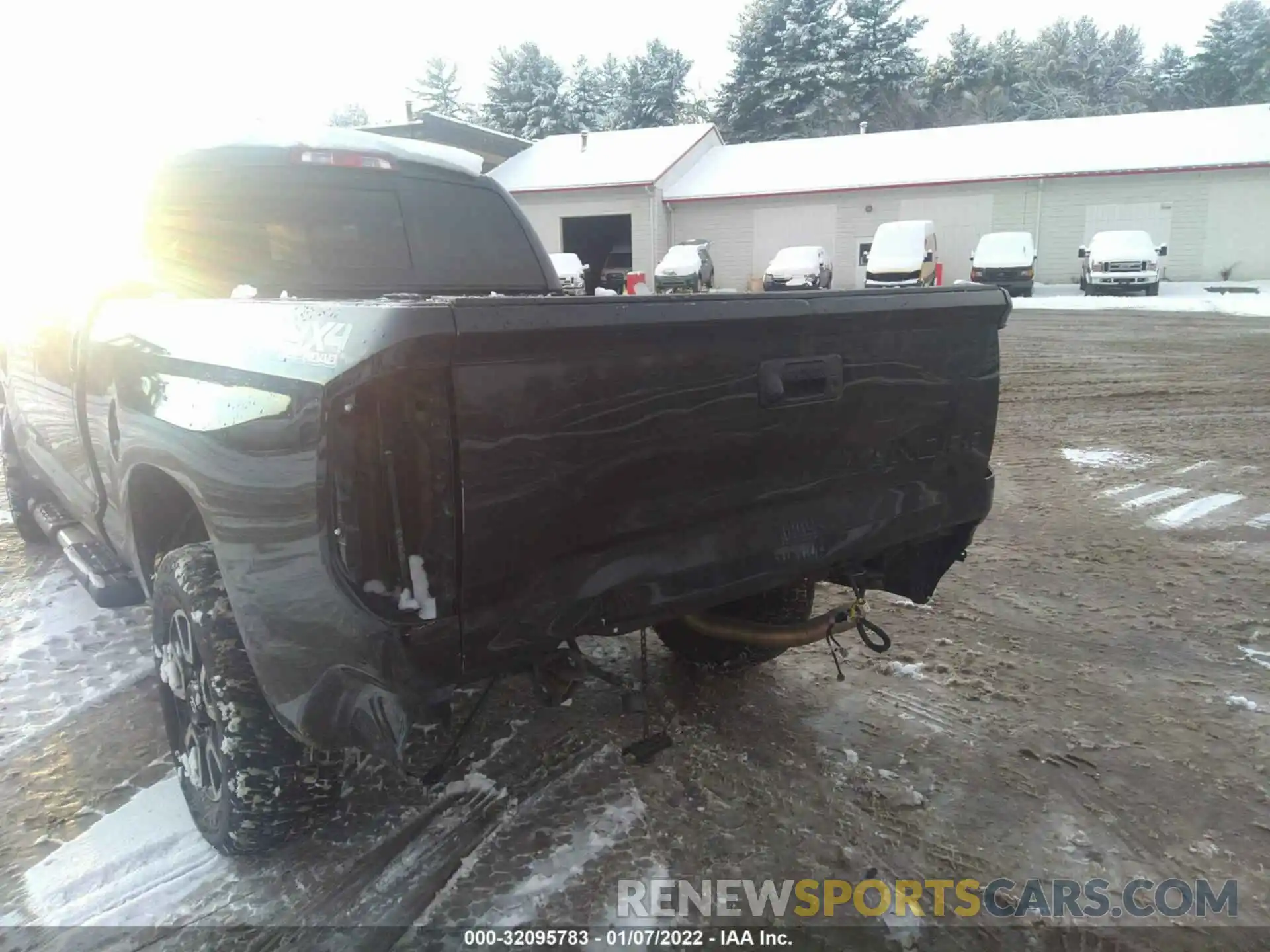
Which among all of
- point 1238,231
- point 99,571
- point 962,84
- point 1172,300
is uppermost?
point 962,84

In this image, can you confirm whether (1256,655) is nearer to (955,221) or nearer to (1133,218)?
(955,221)

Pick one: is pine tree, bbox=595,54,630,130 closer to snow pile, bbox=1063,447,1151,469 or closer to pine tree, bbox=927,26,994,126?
pine tree, bbox=927,26,994,126

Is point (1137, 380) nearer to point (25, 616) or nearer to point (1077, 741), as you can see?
point (1077, 741)

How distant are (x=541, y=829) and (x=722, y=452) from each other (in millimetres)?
1301

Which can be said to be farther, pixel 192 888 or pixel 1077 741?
pixel 1077 741

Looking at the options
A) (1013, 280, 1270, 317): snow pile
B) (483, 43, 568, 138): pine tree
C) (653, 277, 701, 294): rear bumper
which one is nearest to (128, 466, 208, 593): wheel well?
(1013, 280, 1270, 317): snow pile

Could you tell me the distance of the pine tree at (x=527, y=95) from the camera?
2121 inches

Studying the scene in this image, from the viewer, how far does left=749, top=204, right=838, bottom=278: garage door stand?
102 ft

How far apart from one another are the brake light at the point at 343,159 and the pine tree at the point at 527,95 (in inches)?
2089

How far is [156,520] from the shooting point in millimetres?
2988

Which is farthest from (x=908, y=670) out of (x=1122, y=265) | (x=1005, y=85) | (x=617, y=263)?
(x=1005, y=85)

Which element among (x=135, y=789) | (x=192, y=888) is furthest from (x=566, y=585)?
(x=135, y=789)

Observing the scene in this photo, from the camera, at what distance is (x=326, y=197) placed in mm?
3939

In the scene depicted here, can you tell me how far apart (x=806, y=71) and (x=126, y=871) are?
52.3 metres
